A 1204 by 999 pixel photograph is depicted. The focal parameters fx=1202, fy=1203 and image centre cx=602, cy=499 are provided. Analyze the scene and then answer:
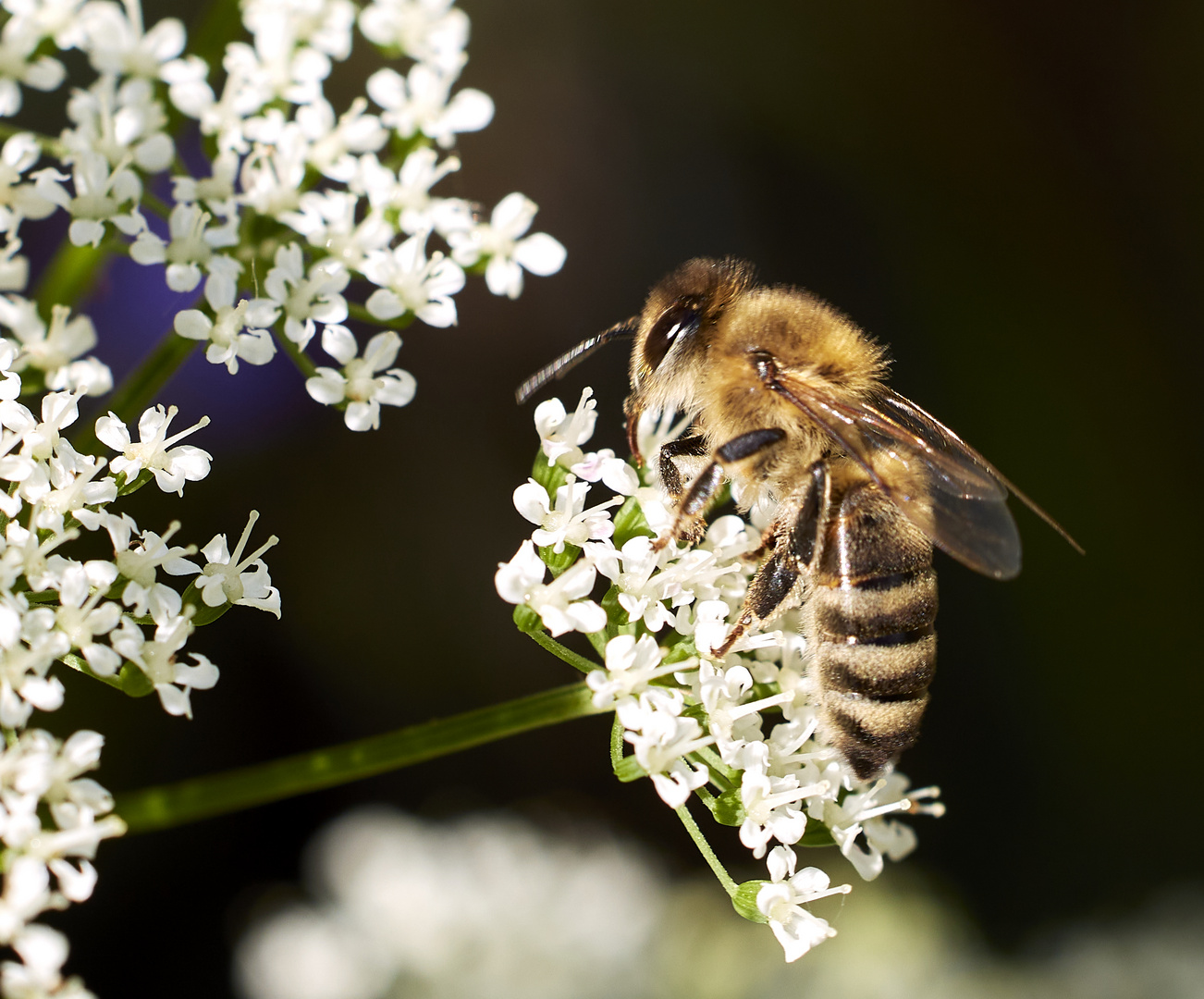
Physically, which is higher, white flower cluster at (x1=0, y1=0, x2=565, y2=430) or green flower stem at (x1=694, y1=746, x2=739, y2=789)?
white flower cluster at (x1=0, y1=0, x2=565, y2=430)

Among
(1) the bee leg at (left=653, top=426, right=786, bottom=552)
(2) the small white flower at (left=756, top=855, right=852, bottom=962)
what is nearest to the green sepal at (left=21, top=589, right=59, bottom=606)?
(1) the bee leg at (left=653, top=426, right=786, bottom=552)

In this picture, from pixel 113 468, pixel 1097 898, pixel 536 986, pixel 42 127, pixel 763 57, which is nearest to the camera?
pixel 113 468

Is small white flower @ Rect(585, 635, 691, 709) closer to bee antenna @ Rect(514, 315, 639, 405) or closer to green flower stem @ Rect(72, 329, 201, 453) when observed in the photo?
bee antenna @ Rect(514, 315, 639, 405)

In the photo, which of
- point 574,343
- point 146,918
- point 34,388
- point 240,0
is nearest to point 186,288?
point 34,388

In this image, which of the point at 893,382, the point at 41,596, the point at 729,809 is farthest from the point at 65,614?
the point at 893,382

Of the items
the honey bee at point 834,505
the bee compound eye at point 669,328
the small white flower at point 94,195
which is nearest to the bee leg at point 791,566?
the honey bee at point 834,505

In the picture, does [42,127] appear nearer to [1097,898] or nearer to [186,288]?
[186,288]

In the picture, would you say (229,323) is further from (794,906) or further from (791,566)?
(794,906)

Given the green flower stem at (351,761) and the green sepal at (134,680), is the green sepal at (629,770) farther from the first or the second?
the green sepal at (134,680)
